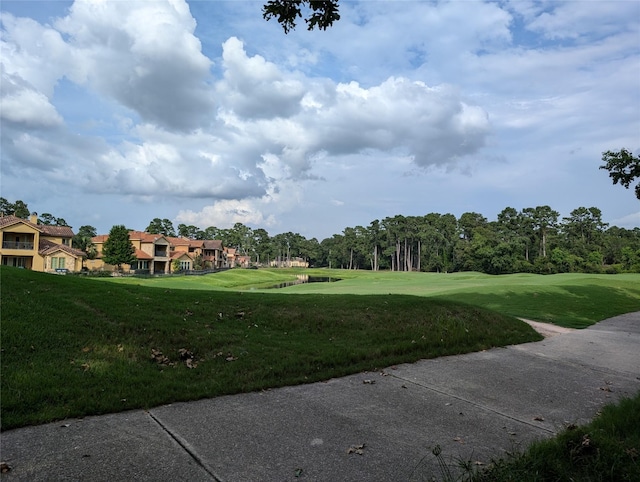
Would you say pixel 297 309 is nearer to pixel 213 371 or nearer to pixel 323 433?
pixel 213 371

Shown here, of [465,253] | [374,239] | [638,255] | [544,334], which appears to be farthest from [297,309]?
[374,239]

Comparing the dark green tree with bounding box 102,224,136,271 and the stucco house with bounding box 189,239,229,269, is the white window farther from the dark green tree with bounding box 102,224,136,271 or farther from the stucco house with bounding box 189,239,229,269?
the stucco house with bounding box 189,239,229,269

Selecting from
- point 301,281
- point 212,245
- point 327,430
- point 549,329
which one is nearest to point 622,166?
point 549,329

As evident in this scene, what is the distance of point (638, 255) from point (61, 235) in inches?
3085

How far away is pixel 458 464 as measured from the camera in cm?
353

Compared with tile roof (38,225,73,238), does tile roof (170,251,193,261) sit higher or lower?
lower

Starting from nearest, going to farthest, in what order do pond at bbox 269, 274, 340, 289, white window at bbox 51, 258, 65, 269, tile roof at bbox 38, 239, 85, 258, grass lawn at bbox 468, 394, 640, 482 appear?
grass lawn at bbox 468, 394, 640, 482 → tile roof at bbox 38, 239, 85, 258 → white window at bbox 51, 258, 65, 269 → pond at bbox 269, 274, 340, 289

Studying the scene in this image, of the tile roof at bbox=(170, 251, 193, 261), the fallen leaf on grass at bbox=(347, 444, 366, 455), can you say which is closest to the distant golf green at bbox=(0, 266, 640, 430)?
the fallen leaf on grass at bbox=(347, 444, 366, 455)

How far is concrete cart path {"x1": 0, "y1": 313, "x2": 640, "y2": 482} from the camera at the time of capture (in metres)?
3.28

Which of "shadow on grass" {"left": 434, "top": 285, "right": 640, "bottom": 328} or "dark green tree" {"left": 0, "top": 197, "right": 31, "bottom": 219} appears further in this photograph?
"dark green tree" {"left": 0, "top": 197, "right": 31, "bottom": 219}

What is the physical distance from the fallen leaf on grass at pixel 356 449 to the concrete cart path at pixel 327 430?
14 millimetres

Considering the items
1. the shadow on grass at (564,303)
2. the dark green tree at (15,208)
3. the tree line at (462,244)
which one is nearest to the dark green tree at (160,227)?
the tree line at (462,244)

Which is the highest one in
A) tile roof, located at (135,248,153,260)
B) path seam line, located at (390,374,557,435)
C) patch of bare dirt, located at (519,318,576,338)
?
tile roof, located at (135,248,153,260)

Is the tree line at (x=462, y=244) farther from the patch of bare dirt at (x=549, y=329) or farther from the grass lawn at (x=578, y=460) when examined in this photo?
the grass lawn at (x=578, y=460)
